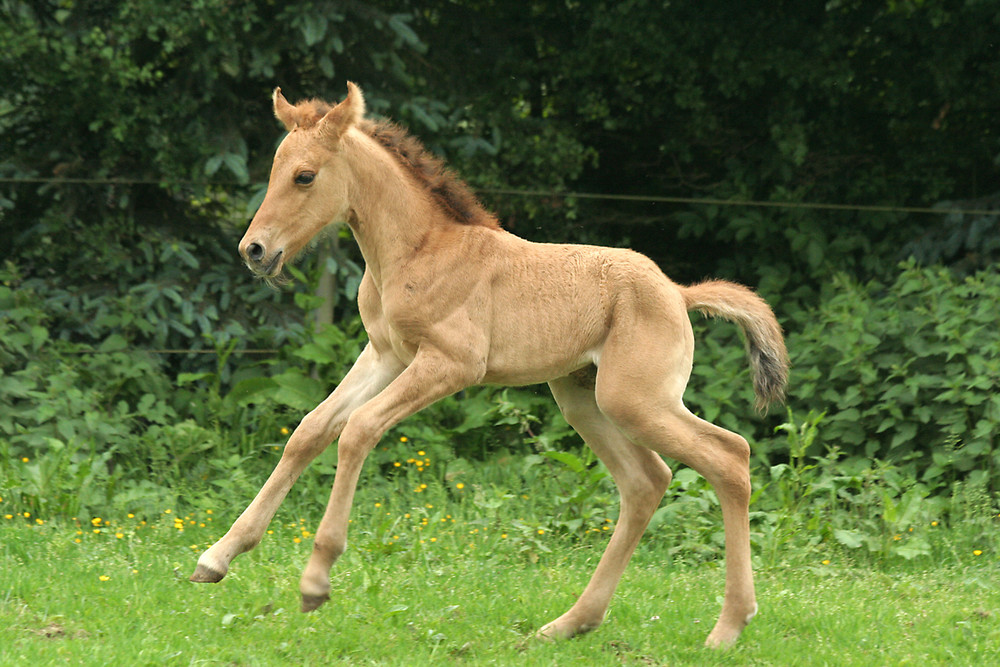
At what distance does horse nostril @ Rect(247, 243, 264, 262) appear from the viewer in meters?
4.25

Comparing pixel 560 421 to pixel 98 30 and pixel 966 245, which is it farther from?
pixel 98 30

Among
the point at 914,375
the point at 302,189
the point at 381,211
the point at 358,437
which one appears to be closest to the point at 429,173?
the point at 381,211

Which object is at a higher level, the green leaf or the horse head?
the horse head

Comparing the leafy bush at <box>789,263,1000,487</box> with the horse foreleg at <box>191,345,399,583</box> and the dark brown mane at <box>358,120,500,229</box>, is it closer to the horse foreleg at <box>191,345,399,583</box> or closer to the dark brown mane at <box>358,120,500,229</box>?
the dark brown mane at <box>358,120,500,229</box>

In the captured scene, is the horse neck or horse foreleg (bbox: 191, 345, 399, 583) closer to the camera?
horse foreleg (bbox: 191, 345, 399, 583)

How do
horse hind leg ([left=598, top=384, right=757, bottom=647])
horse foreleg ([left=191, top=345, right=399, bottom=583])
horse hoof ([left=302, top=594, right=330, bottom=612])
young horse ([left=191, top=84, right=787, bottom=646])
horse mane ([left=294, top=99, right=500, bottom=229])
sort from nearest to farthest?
horse hoof ([left=302, top=594, right=330, bottom=612]) < horse foreleg ([left=191, top=345, right=399, bottom=583]) < young horse ([left=191, top=84, right=787, bottom=646]) < horse hind leg ([left=598, top=384, right=757, bottom=647]) < horse mane ([left=294, top=99, right=500, bottom=229])

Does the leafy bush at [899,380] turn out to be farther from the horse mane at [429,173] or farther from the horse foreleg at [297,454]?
the horse foreleg at [297,454]

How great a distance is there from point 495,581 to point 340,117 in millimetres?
2473

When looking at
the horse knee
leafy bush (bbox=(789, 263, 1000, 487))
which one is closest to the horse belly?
the horse knee

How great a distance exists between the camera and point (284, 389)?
754cm

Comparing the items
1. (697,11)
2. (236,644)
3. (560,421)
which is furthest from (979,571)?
(697,11)

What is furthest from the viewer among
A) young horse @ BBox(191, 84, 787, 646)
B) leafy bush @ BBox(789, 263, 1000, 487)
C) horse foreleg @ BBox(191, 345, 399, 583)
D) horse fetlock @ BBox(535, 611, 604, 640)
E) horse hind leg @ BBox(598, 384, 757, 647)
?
leafy bush @ BBox(789, 263, 1000, 487)

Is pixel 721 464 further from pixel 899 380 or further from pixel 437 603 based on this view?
pixel 899 380

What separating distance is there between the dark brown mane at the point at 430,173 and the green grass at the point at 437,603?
179 cm
